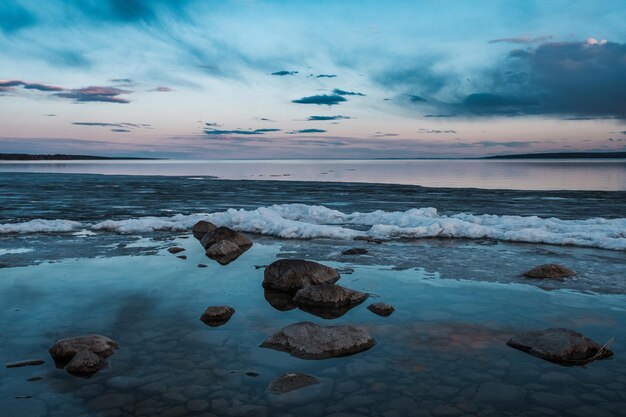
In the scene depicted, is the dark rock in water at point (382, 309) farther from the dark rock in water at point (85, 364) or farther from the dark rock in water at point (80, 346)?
the dark rock in water at point (85, 364)

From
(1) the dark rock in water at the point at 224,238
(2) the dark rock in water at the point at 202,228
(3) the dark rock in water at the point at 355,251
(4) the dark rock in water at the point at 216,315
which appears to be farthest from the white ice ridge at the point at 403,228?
(4) the dark rock in water at the point at 216,315

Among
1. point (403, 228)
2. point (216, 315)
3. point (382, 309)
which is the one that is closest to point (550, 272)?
point (382, 309)

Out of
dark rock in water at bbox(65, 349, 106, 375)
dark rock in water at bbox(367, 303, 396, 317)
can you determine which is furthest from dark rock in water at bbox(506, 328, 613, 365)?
dark rock in water at bbox(65, 349, 106, 375)

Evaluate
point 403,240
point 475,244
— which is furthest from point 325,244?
point 475,244

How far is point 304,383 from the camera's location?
5.66 meters

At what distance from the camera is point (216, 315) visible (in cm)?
796

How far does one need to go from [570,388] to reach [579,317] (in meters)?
2.82

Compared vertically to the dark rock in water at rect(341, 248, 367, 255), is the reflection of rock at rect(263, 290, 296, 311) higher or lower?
lower

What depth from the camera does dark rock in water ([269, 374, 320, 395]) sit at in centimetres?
550

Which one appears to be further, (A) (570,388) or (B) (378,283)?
(B) (378,283)

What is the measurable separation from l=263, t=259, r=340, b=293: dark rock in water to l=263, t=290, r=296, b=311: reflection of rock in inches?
6.2

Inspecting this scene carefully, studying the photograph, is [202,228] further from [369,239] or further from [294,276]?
[294,276]

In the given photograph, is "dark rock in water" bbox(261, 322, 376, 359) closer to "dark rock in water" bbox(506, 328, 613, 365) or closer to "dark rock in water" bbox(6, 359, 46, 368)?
"dark rock in water" bbox(506, 328, 613, 365)

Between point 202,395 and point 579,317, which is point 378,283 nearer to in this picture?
point 579,317
